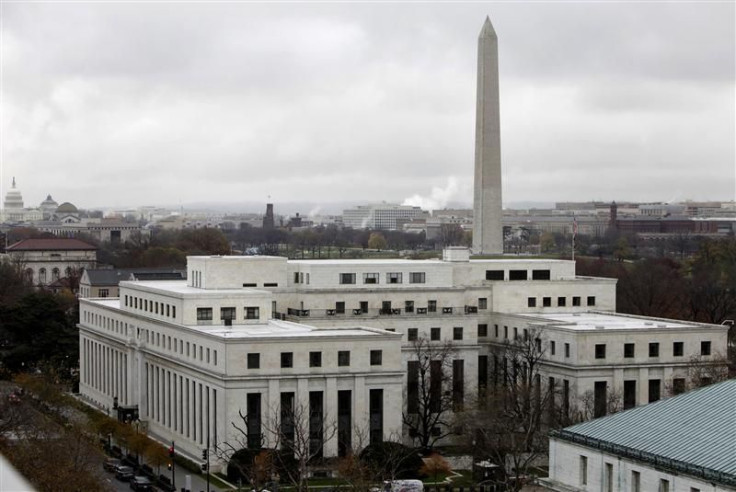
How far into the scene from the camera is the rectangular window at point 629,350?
7781cm

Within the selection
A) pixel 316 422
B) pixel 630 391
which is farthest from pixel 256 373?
pixel 630 391

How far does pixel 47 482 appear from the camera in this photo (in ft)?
169

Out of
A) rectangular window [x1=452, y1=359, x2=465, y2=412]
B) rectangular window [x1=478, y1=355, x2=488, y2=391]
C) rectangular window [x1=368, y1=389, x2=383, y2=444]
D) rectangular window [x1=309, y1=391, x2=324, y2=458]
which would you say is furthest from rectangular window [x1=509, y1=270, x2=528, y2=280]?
rectangular window [x1=309, y1=391, x2=324, y2=458]

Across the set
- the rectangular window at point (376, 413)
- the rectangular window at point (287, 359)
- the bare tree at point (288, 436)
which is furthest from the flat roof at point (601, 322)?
the rectangular window at point (287, 359)

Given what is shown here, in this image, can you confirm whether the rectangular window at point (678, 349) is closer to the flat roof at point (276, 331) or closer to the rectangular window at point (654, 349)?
the rectangular window at point (654, 349)

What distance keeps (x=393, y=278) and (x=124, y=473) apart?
1071 inches

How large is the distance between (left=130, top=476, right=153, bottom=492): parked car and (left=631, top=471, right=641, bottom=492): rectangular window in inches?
1267

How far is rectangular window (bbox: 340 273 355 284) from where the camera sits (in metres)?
88.3

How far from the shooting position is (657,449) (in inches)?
1559

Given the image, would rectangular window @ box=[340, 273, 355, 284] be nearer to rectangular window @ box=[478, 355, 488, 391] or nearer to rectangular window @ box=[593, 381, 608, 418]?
rectangular window @ box=[478, 355, 488, 391]

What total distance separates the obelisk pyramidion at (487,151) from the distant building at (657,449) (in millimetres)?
77645

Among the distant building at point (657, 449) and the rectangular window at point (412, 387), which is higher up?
the distant building at point (657, 449)

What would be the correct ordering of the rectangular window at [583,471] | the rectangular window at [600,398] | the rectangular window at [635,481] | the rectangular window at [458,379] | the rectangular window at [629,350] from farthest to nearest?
the rectangular window at [458,379]
the rectangular window at [629,350]
the rectangular window at [600,398]
the rectangular window at [583,471]
the rectangular window at [635,481]

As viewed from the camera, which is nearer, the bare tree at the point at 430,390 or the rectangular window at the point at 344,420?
the rectangular window at the point at 344,420
